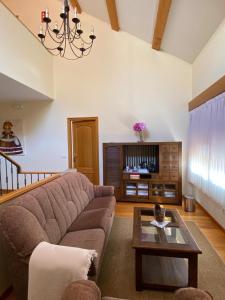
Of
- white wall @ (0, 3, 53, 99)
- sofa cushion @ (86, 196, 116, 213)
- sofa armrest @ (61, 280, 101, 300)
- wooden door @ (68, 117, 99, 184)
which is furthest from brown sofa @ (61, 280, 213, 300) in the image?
wooden door @ (68, 117, 99, 184)

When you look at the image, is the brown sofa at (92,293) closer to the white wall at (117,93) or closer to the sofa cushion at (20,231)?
the sofa cushion at (20,231)

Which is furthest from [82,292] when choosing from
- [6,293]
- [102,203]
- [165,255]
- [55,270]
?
[102,203]

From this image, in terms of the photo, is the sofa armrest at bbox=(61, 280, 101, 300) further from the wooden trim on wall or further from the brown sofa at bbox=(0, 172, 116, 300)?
the wooden trim on wall

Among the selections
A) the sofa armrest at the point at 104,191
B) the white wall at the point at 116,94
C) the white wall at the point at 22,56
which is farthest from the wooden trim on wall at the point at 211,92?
the white wall at the point at 22,56

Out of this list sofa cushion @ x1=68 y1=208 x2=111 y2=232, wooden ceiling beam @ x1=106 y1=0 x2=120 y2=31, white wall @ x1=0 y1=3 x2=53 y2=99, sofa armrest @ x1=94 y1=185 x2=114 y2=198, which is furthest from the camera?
wooden ceiling beam @ x1=106 y1=0 x2=120 y2=31

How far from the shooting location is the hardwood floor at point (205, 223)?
2.72 metres

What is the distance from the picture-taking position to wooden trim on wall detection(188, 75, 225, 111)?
292 centimetres

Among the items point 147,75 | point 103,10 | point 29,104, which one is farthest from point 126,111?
point 29,104

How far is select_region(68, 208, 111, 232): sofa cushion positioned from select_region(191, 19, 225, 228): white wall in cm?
197

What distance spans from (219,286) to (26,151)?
5.11 meters

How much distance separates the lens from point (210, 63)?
3457 millimetres

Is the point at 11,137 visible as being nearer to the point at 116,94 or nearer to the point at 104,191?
the point at 116,94

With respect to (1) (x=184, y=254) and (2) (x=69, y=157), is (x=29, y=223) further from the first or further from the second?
(2) (x=69, y=157)

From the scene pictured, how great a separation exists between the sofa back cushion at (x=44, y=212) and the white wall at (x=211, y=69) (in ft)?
A: 7.59
